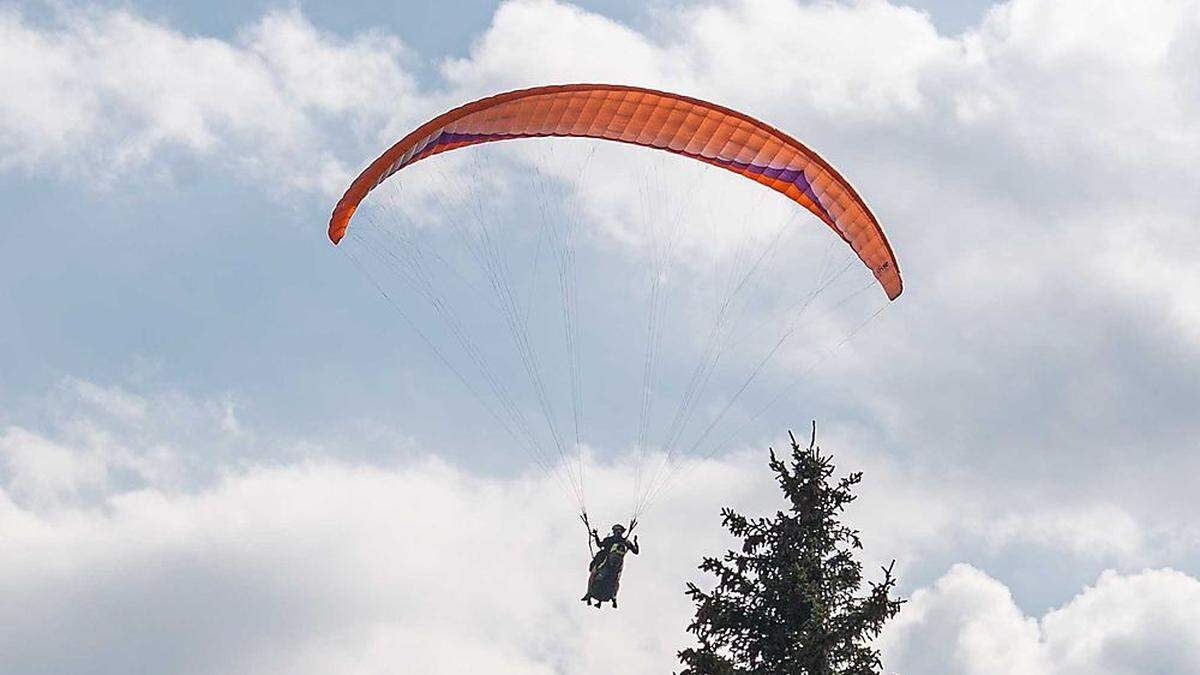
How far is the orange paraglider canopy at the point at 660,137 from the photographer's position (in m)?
33.3

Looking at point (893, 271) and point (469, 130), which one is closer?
point (469, 130)

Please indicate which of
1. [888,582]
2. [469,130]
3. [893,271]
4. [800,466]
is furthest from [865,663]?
[469,130]

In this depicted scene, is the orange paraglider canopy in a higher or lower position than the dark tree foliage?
higher

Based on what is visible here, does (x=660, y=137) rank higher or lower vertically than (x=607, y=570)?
higher

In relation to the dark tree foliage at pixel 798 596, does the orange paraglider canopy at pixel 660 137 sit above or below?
above

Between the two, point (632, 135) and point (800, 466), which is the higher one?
point (632, 135)

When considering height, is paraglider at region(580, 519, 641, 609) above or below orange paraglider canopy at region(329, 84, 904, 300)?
below

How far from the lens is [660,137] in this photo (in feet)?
115

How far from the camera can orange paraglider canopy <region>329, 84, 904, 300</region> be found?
33344mm

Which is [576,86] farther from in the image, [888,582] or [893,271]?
[888,582]

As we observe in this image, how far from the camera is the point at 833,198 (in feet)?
118

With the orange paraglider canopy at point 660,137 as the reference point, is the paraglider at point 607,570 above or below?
below

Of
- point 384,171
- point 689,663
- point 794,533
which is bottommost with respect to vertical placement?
point 689,663

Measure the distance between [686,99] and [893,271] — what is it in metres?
5.43
